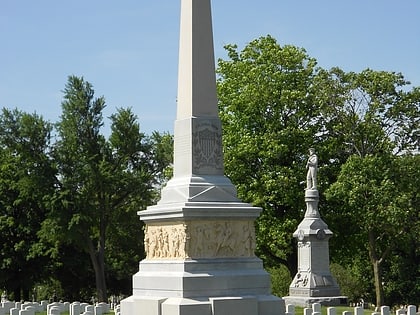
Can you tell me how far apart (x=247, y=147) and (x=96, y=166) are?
10.3 metres

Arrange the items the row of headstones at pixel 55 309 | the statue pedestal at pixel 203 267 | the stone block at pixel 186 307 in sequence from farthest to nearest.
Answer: the row of headstones at pixel 55 309 < the statue pedestal at pixel 203 267 < the stone block at pixel 186 307

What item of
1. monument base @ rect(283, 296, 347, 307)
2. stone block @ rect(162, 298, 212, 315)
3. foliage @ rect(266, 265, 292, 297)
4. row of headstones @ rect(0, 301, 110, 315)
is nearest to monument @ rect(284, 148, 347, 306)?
monument base @ rect(283, 296, 347, 307)

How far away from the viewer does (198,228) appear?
14578 millimetres

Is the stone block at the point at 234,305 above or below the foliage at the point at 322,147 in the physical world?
below

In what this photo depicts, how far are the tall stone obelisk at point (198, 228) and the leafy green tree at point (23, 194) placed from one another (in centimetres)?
2362

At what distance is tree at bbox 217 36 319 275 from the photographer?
104 feet

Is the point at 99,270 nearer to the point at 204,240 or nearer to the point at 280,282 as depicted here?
the point at 280,282

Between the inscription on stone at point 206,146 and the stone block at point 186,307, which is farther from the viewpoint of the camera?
the inscription on stone at point 206,146

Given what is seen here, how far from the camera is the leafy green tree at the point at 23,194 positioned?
38719 millimetres

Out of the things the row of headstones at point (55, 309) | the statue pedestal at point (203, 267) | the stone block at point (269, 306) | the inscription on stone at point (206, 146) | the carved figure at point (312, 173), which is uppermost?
the carved figure at point (312, 173)

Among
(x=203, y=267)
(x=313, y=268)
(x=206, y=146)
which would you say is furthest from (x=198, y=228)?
(x=313, y=268)

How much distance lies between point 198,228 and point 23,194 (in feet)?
86.4

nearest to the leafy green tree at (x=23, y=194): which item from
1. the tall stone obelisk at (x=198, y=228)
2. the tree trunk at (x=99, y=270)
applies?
the tree trunk at (x=99, y=270)

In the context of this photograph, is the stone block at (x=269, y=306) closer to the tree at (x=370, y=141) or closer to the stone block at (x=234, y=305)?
the stone block at (x=234, y=305)
